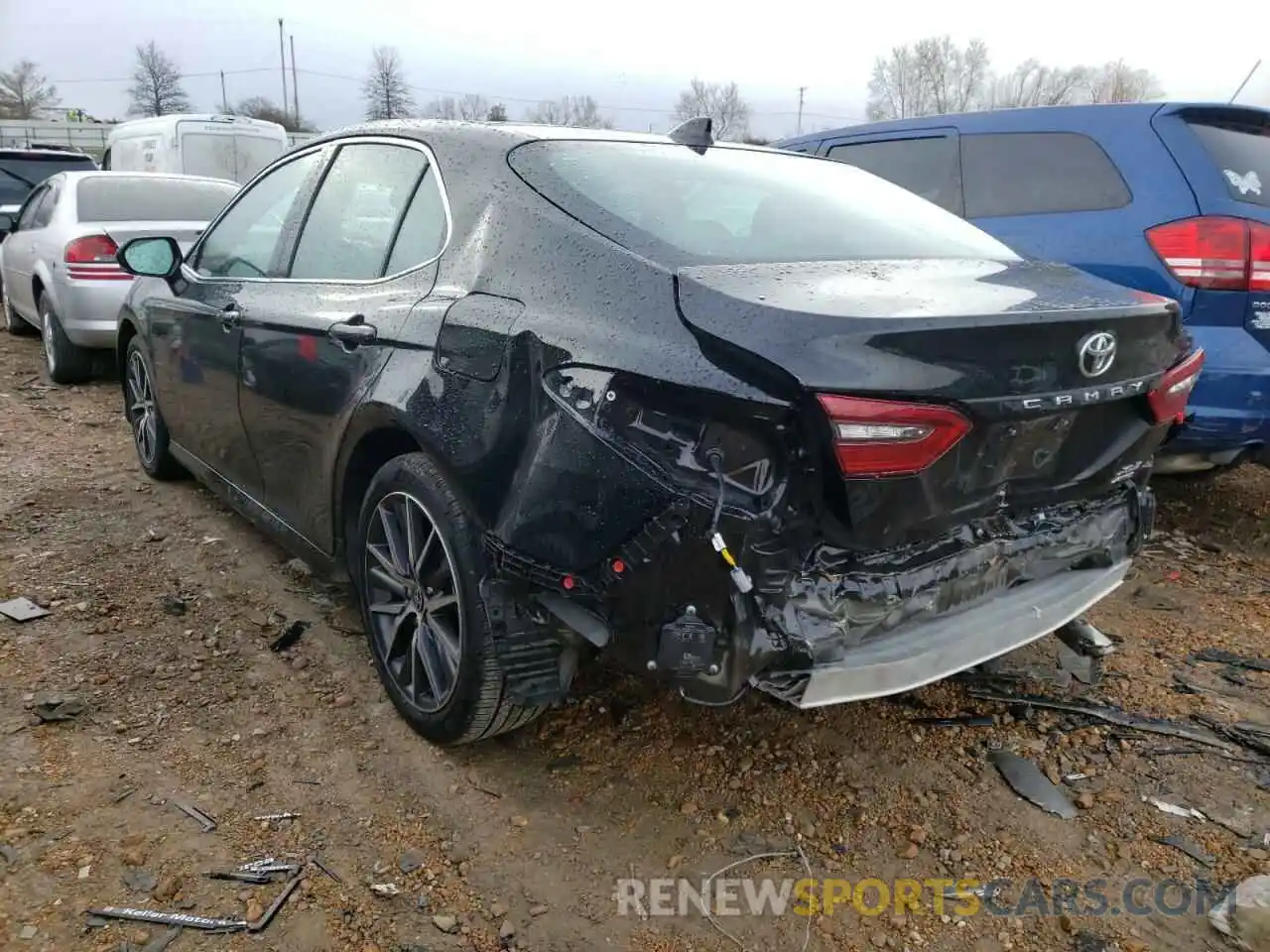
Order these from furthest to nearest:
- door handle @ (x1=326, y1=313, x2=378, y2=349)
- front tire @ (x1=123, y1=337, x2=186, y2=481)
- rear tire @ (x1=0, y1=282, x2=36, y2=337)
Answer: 1. rear tire @ (x1=0, y1=282, x2=36, y2=337)
2. front tire @ (x1=123, y1=337, x2=186, y2=481)
3. door handle @ (x1=326, y1=313, x2=378, y2=349)

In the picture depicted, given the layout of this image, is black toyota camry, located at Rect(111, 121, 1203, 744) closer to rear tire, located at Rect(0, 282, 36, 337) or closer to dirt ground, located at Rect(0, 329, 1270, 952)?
dirt ground, located at Rect(0, 329, 1270, 952)

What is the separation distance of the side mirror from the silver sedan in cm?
287

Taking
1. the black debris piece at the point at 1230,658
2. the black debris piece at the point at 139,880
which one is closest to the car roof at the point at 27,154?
the black debris piece at the point at 139,880

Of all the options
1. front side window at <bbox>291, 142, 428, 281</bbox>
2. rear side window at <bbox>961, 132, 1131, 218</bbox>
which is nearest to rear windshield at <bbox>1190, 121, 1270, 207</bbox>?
rear side window at <bbox>961, 132, 1131, 218</bbox>

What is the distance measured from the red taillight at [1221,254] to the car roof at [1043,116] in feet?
2.04

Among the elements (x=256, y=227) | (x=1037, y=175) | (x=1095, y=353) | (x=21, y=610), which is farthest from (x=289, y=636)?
(x=1037, y=175)

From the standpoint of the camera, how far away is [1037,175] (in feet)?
Answer: 14.3

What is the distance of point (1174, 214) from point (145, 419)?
186 inches

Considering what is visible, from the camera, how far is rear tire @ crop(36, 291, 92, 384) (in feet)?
22.7

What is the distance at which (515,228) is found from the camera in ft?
7.85

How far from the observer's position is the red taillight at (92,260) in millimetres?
6629

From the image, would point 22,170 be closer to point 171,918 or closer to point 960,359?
point 171,918

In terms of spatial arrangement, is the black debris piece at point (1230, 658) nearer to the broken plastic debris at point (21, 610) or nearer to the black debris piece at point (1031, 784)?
the black debris piece at point (1031, 784)

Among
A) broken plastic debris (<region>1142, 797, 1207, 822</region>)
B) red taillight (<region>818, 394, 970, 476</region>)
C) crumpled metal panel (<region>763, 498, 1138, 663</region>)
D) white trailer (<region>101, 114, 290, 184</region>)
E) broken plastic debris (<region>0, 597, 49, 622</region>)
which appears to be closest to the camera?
red taillight (<region>818, 394, 970, 476</region>)
